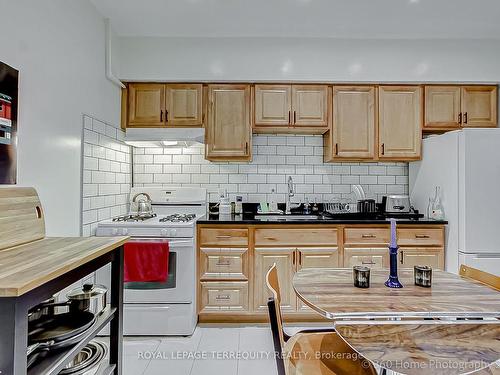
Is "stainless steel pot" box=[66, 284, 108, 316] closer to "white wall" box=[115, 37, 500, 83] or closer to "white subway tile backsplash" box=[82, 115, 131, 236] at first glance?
"white subway tile backsplash" box=[82, 115, 131, 236]

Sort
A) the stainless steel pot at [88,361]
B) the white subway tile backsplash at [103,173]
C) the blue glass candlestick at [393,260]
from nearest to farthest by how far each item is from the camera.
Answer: the stainless steel pot at [88,361]
the blue glass candlestick at [393,260]
the white subway tile backsplash at [103,173]

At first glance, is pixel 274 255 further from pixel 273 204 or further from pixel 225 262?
pixel 273 204

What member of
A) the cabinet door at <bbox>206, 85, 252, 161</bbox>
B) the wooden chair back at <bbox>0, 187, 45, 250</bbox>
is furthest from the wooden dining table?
the cabinet door at <bbox>206, 85, 252, 161</bbox>

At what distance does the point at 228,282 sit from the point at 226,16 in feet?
7.39

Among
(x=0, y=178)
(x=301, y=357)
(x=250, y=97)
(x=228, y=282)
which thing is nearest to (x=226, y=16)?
(x=250, y=97)

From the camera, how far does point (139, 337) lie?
2.67 meters

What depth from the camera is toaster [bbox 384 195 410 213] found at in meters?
3.26

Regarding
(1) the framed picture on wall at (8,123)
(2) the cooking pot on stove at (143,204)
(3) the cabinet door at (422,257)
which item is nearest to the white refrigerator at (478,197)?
(3) the cabinet door at (422,257)

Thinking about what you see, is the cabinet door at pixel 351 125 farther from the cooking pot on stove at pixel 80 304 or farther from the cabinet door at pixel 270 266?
the cooking pot on stove at pixel 80 304

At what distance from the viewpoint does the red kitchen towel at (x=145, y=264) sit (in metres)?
2.59

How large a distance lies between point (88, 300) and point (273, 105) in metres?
2.35

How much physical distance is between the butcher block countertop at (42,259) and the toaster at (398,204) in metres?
2.61

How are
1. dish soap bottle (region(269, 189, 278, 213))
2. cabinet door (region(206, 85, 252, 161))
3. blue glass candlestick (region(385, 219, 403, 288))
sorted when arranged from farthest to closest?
dish soap bottle (region(269, 189, 278, 213))
cabinet door (region(206, 85, 252, 161))
blue glass candlestick (region(385, 219, 403, 288))

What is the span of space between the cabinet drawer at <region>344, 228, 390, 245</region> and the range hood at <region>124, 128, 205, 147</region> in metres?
1.60
